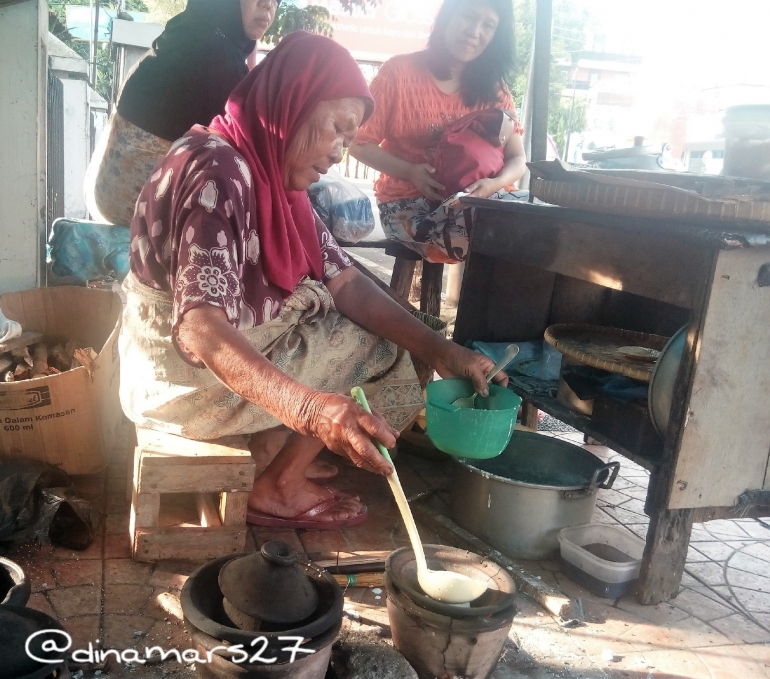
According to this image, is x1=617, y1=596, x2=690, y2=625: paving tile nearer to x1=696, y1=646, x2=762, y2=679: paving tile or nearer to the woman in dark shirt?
x1=696, y1=646, x2=762, y2=679: paving tile

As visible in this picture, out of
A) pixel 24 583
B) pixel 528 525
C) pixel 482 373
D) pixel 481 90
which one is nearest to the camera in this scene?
pixel 24 583

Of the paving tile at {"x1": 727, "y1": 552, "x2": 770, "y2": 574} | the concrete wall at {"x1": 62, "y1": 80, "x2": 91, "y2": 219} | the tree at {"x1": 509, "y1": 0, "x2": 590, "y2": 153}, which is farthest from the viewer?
the tree at {"x1": 509, "y1": 0, "x2": 590, "y2": 153}

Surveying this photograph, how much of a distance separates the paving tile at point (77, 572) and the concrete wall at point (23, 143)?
71.3 inches

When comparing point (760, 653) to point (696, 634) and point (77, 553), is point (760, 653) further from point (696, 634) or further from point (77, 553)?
point (77, 553)

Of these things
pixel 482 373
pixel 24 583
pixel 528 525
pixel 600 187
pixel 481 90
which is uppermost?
pixel 481 90

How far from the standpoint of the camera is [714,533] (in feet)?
9.55

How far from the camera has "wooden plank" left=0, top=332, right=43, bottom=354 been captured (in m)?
2.87

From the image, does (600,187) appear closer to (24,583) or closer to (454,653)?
(454,653)

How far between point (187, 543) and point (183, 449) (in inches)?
11.6

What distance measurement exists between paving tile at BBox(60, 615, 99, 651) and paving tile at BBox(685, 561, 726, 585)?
1.97 metres

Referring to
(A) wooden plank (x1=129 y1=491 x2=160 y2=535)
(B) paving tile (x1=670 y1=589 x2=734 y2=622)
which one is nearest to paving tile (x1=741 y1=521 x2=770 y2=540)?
(B) paving tile (x1=670 y1=589 x2=734 y2=622)

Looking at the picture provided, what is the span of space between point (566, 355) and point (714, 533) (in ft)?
3.19

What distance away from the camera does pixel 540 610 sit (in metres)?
2.20

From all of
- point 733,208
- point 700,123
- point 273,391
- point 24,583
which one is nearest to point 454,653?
point 273,391
